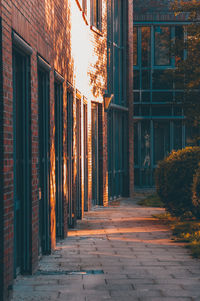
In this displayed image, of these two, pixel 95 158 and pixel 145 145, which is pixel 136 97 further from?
pixel 95 158

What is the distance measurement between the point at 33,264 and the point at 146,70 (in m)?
16.5

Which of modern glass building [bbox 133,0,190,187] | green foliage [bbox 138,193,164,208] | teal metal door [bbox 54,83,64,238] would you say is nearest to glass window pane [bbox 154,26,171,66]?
modern glass building [bbox 133,0,190,187]

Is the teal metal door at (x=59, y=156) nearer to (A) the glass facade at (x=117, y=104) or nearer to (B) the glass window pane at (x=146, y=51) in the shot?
(A) the glass facade at (x=117, y=104)

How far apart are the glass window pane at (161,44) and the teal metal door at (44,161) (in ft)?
47.0

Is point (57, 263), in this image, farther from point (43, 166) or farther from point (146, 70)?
point (146, 70)

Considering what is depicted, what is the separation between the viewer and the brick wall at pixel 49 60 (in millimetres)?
5809

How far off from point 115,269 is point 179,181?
209 inches

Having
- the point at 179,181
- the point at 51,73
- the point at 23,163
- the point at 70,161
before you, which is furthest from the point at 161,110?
the point at 23,163

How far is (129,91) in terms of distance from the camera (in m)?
19.5

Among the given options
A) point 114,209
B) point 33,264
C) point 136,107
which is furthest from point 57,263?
point 136,107

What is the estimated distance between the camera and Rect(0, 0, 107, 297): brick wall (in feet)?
19.1

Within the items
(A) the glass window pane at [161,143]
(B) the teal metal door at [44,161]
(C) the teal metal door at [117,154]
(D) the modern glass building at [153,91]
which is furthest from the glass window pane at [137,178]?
(B) the teal metal door at [44,161]

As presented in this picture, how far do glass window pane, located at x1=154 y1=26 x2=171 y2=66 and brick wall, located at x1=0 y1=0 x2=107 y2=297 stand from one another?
6.13 metres

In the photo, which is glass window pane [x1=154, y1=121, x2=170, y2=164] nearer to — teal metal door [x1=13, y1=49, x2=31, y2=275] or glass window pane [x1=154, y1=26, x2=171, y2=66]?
glass window pane [x1=154, y1=26, x2=171, y2=66]
